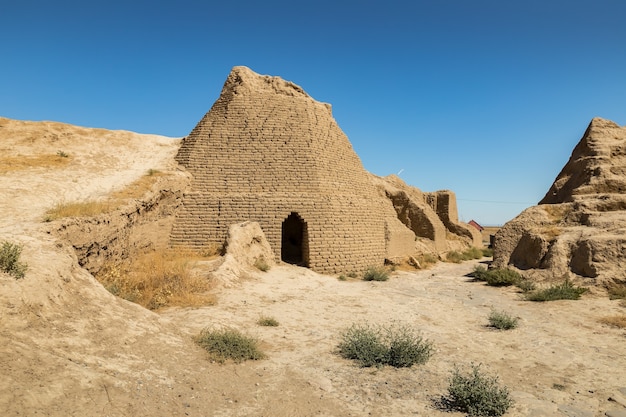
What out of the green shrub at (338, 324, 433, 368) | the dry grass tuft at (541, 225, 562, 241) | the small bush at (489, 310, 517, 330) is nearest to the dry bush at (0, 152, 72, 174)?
the green shrub at (338, 324, 433, 368)

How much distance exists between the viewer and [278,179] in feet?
45.5

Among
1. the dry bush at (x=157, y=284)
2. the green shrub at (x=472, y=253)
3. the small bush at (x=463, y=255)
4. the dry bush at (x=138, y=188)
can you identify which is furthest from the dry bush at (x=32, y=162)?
the green shrub at (x=472, y=253)

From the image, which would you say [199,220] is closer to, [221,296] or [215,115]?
[215,115]

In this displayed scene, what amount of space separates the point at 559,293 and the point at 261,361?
722cm

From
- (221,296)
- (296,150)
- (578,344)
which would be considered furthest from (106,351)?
(296,150)

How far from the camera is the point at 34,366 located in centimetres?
329

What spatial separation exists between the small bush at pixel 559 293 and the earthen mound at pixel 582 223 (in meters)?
0.76

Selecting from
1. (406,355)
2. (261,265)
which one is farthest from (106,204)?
(406,355)

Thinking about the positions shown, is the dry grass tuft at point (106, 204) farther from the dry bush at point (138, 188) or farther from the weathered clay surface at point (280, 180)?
the weathered clay surface at point (280, 180)

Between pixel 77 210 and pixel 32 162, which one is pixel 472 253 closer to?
pixel 77 210

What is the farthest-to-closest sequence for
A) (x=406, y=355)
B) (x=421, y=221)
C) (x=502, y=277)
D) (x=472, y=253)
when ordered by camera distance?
(x=472, y=253) < (x=421, y=221) < (x=502, y=277) < (x=406, y=355)

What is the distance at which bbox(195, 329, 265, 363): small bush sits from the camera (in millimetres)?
4855

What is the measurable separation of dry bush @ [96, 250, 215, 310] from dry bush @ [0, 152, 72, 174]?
5.13 metres

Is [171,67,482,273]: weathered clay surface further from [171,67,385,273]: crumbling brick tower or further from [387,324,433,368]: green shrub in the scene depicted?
[387,324,433,368]: green shrub
